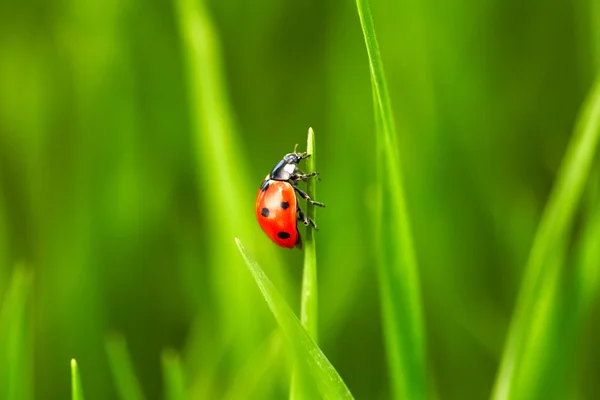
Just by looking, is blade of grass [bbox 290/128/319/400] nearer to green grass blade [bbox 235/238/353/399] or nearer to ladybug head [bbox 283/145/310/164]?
green grass blade [bbox 235/238/353/399]

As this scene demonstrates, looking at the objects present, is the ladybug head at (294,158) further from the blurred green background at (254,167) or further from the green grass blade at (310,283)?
the green grass blade at (310,283)

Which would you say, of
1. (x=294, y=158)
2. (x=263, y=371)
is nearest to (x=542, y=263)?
(x=263, y=371)

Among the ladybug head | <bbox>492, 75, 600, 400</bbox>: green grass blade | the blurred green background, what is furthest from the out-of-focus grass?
<bbox>492, 75, 600, 400</bbox>: green grass blade

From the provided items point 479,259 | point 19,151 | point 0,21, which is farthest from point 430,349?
point 0,21

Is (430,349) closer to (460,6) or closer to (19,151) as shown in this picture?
(460,6)

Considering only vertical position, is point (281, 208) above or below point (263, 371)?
above

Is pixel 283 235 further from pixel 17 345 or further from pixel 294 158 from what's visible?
pixel 17 345
